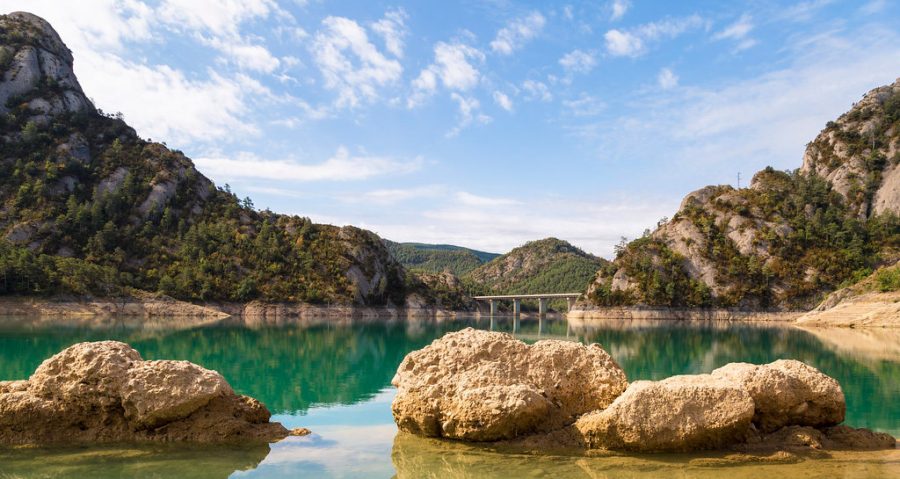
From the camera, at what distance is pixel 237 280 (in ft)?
316

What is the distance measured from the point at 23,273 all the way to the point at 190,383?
7825 cm

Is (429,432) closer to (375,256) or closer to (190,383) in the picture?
(190,383)

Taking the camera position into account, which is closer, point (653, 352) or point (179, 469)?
point (179, 469)

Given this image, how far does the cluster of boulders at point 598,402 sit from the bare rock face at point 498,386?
0.02 meters

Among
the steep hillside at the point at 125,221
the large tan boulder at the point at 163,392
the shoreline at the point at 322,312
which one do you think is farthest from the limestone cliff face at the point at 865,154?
the large tan boulder at the point at 163,392

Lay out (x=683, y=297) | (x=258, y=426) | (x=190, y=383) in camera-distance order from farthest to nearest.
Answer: (x=683, y=297), (x=258, y=426), (x=190, y=383)

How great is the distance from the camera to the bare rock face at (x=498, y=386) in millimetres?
10633

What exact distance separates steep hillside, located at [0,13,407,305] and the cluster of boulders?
79217 millimetres

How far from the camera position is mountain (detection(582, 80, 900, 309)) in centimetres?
10681

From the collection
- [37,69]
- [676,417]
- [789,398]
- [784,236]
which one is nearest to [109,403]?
[676,417]

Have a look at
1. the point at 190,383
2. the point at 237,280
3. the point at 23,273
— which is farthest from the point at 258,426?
the point at 237,280

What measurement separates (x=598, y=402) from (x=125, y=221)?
361ft

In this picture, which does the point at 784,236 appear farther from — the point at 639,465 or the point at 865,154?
the point at 639,465

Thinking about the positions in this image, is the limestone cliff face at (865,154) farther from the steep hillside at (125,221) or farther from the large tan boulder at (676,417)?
the large tan boulder at (676,417)
